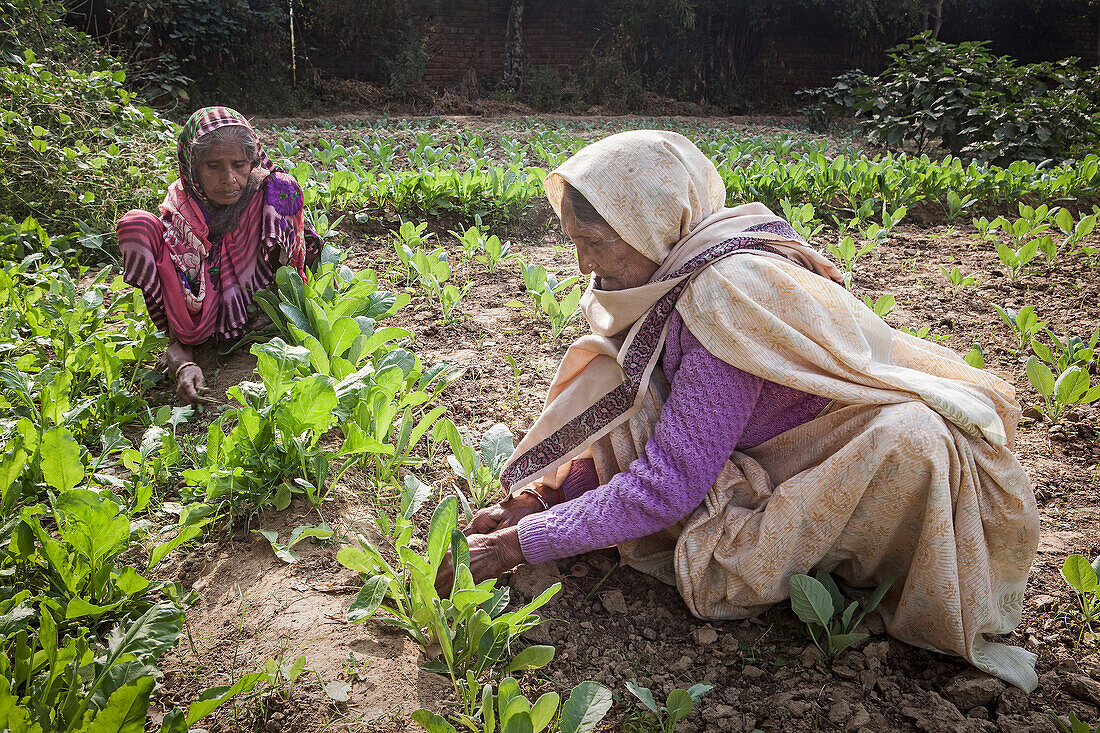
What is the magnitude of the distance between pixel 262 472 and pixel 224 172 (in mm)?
1320

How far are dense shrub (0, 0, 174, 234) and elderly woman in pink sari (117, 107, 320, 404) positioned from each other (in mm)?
1956

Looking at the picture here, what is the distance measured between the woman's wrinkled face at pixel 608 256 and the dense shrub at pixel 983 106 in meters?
6.95

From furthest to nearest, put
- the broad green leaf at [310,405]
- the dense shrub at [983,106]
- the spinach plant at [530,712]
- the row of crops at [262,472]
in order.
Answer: the dense shrub at [983,106] < the broad green leaf at [310,405] < the row of crops at [262,472] < the spinach plant at [530,712]

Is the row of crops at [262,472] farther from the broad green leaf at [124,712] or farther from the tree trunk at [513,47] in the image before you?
the tree trunk at [513,47]

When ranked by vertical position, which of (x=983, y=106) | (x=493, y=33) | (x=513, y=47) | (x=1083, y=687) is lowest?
(x=1083, y=687)

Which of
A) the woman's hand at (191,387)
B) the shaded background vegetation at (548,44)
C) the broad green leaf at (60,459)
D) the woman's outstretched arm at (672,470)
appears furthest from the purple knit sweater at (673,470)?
the shaded background vegetation at (548,44)

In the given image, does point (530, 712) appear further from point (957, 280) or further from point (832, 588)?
point (957, 280)

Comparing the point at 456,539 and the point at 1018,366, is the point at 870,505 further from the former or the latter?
the point at 1018,366

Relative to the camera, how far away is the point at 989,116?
7.71 m

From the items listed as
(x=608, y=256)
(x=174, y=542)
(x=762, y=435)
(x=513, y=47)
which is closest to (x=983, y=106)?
(x=762, y=435)

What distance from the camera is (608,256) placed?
1.89 meters

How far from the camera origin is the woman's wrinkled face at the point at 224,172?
→ 281 cm

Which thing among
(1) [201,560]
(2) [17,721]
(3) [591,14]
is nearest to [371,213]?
(1) [201,560]

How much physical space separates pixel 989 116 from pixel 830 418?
7.48 m
